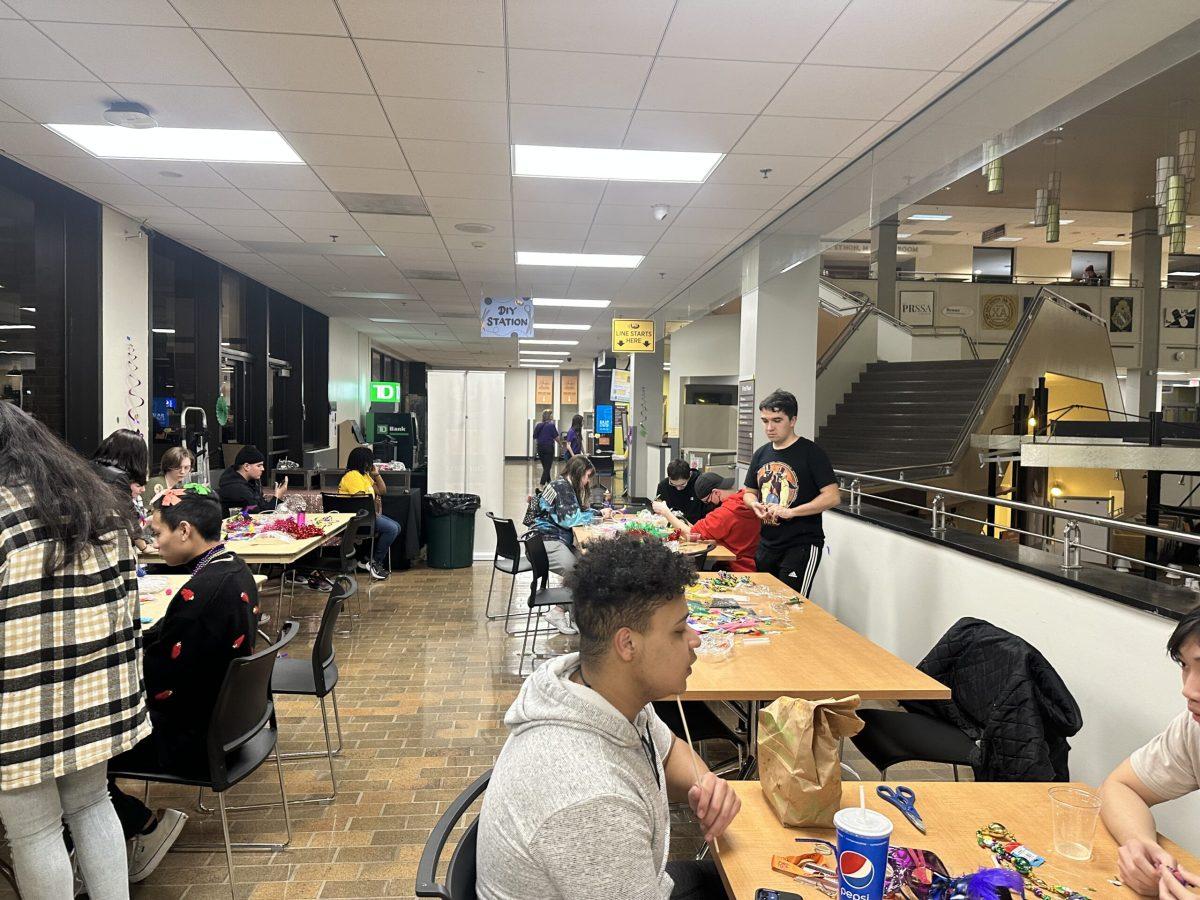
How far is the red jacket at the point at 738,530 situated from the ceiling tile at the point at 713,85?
7.68 feet

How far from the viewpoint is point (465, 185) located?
5910 mm

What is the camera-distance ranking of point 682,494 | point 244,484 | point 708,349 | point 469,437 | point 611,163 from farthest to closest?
1. point 708,349
2. point 469,437
3. point 682,494
4. point 244,484
5. point 611,163

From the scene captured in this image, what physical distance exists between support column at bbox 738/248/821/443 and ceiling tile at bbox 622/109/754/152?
2.79m

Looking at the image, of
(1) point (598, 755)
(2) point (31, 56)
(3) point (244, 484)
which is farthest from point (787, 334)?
(1) point (598, 755)

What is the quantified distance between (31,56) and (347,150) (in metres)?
1.72

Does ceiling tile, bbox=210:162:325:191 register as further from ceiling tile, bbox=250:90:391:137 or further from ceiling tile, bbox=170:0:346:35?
ceiling tile, bbox=170:0:346:35

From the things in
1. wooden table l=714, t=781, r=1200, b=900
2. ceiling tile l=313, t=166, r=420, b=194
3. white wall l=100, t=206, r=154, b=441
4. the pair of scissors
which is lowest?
wooden table l=714, t=781, r=1200, b=900

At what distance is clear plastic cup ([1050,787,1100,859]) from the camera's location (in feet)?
5.17

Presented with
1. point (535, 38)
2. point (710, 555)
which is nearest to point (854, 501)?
point (710, 555)

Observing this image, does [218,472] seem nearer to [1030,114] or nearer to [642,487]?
[642,487]

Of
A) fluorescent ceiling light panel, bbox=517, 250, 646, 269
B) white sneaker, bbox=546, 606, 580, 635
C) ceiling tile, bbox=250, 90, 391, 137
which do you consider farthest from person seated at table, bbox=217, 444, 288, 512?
fluorescent ceiling light panel, bbox=517, 250, 646, 269

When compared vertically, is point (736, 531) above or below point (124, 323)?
below

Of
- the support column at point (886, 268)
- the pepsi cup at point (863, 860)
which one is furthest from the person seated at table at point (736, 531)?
the support column at point (886, 268)

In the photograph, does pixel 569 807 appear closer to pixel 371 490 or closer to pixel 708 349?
pixel 371 490
